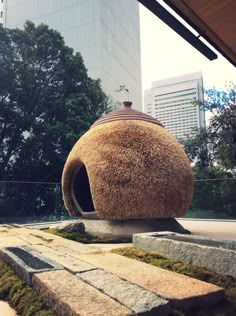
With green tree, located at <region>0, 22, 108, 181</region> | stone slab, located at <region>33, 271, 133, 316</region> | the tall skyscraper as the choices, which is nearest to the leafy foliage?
green tree, located at <region>0, 22, 108, 181</region>

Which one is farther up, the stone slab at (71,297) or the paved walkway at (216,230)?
the stone slab at (71,297)

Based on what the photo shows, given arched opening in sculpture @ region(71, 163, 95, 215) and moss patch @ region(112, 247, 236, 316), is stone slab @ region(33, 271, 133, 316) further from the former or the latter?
arched opening in sculpture @ region(71, 163, 95, 215)

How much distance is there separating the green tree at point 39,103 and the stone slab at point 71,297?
1604cm

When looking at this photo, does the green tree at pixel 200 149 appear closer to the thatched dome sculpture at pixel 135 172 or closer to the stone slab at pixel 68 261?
the thatched dome sculpture at pixel 135 172

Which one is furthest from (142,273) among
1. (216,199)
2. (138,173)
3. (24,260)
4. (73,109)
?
(73,109)

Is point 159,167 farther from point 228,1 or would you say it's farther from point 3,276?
point 228,1

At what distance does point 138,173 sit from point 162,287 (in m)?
4.44

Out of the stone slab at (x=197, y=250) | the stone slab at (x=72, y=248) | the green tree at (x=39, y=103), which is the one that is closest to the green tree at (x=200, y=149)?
the green tree at (x=39, y=103)

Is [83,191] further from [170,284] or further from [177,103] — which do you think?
[177,103]

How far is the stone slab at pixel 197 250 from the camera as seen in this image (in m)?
3.70

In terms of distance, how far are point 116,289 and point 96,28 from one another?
1672 inches

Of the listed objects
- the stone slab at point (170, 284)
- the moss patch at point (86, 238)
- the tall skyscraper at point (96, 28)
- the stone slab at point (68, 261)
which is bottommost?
the moss patch at point (86, 238)

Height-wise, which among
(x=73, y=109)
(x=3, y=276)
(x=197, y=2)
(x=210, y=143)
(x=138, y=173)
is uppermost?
(x=73, y=109)

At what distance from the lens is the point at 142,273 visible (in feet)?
11.1
